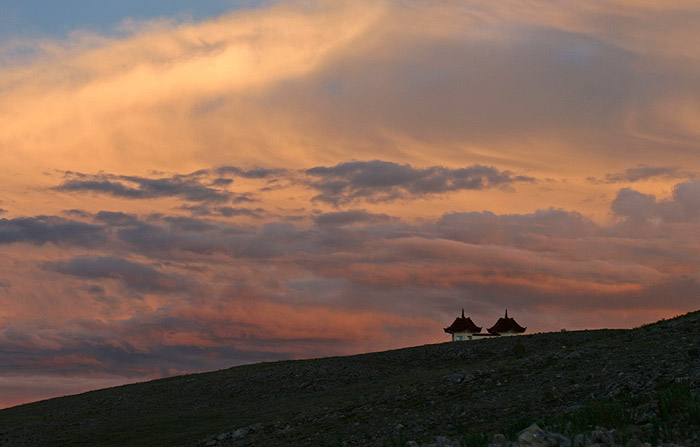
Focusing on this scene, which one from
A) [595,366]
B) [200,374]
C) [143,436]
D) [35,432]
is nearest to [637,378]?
[595,366]

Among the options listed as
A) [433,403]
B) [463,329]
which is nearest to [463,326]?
[463,329]

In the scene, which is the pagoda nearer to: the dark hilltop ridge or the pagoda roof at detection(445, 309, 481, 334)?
the pagoda roof at detection(445, 309, 481, 334)

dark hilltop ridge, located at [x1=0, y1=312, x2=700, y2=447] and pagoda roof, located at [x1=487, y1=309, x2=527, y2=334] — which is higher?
pagoda roof, located at [x1=487, y1=309, x2=527, y2=334]

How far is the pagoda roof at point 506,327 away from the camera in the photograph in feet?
282

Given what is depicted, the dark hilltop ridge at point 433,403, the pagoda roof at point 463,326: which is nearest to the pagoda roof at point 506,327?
the pagoda roof at point 463,326

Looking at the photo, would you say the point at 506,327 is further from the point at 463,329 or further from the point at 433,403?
the point at 433,403

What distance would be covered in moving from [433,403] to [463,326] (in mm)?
56277

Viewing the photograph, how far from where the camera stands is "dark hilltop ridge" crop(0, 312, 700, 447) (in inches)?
758

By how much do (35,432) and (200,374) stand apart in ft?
61.7

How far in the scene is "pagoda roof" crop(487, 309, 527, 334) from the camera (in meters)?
85.9

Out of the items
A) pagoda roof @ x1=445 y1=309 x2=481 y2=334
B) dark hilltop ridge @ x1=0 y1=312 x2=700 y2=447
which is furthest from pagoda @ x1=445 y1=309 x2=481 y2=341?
dark hilltop ridge @ x1=0 y1=312 x2=700 y2=447

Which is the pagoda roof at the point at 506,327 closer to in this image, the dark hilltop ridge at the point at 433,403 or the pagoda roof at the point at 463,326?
the pagoda roof at the point at 463,326

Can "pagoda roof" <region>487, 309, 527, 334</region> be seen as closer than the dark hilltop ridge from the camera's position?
No

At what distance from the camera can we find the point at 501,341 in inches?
2277
